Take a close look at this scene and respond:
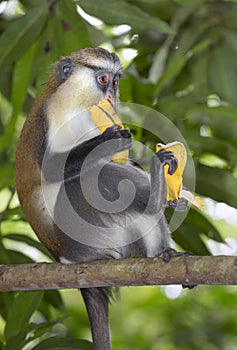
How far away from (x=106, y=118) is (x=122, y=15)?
410 mm

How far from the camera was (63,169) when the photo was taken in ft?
7.07

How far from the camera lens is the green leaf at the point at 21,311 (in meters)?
2.29

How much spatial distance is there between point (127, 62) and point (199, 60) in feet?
0.91

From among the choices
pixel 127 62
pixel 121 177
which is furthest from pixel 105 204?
pixel 127 62

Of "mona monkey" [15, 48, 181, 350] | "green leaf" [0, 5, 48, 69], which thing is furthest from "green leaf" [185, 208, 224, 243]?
"green leaf" [0, 5, 48, 69]

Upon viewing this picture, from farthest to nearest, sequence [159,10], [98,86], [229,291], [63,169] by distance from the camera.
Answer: [229,291] < [159,10] < [98,86] < [63,169]

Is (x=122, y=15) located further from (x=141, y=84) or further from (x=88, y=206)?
(x=88, y=206)

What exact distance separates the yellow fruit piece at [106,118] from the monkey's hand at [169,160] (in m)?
0.22

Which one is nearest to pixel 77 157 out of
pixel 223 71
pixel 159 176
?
pixel 159 176

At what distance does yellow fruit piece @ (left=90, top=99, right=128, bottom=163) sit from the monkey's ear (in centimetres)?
16

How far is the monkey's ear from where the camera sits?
243cm

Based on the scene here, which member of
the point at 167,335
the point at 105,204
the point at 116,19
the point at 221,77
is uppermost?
the point at 116,19

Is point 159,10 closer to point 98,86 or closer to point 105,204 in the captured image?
point 98,86

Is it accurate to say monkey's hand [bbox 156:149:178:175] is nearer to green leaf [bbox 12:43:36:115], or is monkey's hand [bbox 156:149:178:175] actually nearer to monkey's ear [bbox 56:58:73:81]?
monkey's ear [bbox 56:58:73:81]
